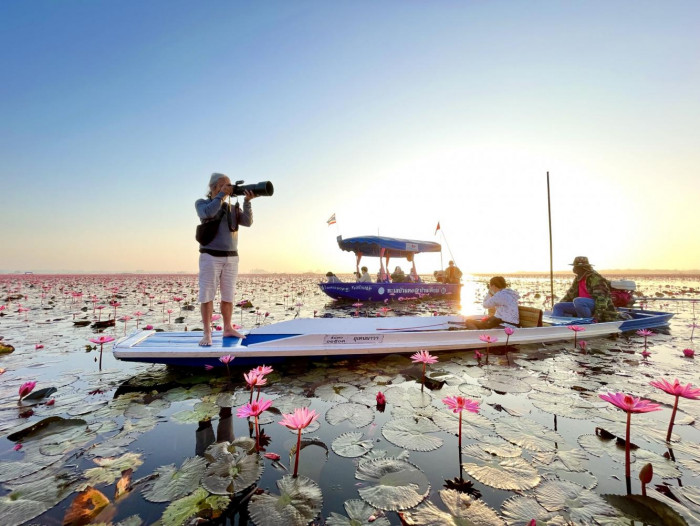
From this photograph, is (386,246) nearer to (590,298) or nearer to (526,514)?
(590,298)

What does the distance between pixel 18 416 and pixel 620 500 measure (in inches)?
205

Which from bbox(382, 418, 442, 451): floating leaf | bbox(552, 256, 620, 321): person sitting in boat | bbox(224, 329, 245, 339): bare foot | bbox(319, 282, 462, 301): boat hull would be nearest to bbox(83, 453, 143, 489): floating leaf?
bbox(382, 418, 442, 451): floating leaf

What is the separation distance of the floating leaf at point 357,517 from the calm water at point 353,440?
5cm

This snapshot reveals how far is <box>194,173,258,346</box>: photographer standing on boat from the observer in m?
3.86

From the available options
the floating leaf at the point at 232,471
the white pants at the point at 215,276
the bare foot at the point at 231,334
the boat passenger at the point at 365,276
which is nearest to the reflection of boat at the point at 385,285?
the boat passenger at the point at 365,276

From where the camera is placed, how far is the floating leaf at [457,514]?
164 cm

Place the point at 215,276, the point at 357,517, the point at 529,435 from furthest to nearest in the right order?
1. the point at 215,276
2. the point at 529,435
3. the point at 357,517

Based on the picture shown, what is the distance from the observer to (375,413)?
307 centimetres

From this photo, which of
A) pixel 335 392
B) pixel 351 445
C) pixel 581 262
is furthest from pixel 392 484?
pixel 581 262

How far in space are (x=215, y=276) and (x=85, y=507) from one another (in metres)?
2.62

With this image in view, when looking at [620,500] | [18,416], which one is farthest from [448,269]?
[18,416]

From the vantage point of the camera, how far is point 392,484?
195 cm

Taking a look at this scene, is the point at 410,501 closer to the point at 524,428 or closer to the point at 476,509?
the point at 476,509

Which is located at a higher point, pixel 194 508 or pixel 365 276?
pixel 365 276
